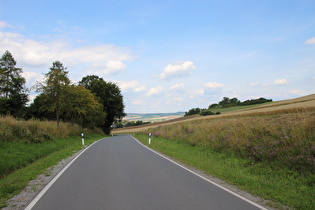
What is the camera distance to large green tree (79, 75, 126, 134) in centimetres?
5391

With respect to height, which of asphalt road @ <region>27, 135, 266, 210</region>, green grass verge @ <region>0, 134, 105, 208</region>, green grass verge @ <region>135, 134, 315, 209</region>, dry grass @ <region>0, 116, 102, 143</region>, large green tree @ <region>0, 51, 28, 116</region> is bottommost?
green grass verge @ <region>135, 134, 315, 209</region>

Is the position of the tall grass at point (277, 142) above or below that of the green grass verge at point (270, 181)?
above

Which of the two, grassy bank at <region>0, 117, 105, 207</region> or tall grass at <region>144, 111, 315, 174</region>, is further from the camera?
tall grass at <region>144, 111, 315, 174</region>

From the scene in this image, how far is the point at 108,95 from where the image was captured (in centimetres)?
5550

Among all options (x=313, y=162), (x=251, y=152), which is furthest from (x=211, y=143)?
(x=313, y=162)

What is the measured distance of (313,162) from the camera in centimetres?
741

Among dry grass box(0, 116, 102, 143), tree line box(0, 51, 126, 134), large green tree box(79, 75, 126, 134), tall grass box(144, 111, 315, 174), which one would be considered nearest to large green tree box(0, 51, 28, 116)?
tree line box(0, 51, 126, 134)

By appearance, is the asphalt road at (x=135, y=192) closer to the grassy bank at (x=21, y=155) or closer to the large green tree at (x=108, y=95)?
the grassy bank at (x=21, y=155)

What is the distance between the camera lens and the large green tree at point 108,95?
5391 cm

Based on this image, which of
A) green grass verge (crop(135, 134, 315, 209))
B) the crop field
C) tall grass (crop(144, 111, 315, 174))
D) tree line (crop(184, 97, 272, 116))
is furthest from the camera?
tree line (crop(184, 97, 272, 116))

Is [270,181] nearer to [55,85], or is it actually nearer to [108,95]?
[55,85]

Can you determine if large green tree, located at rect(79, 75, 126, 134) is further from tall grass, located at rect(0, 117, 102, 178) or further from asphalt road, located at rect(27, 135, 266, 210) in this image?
asphalt road, located at rect(27, 135, 266, 210)

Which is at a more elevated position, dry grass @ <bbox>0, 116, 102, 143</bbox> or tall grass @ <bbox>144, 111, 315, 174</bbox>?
dry grass @ <bbox>0, 116, 102, 143</bbox>

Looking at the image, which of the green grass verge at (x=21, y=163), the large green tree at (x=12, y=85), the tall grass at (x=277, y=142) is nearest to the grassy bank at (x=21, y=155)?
the green grass verge at (x=21, y=163)
